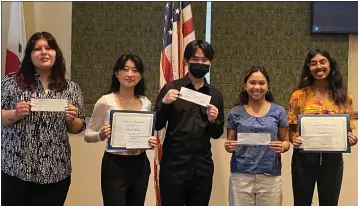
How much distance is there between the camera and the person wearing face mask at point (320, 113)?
2.27m

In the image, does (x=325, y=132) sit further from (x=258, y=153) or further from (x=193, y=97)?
(x=193, y=97)

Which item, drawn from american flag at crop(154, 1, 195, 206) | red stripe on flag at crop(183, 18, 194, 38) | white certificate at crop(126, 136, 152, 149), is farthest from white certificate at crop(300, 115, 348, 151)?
red stripe on flag at crop(183, 18, 194, 38)

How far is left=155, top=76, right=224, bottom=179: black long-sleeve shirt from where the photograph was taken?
6.89ft

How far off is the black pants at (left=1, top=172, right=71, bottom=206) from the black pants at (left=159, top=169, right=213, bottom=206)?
0.54 meters

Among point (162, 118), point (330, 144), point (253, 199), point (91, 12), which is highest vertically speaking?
point (91, 12)

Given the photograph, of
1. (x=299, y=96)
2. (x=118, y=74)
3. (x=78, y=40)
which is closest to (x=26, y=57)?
(x=118, y=74)

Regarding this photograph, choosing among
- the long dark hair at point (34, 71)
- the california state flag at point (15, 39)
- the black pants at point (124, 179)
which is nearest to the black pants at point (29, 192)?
the black pants at point (124, 179)

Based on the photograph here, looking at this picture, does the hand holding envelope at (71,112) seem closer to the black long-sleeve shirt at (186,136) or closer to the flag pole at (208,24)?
the black long-sleeve shirt at (186,136)

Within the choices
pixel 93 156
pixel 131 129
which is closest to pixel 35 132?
pixel 131 129

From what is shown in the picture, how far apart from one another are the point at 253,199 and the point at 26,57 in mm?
1495

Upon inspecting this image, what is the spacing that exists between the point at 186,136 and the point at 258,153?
465 mm

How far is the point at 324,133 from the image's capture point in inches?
88.5

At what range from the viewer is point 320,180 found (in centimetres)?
229

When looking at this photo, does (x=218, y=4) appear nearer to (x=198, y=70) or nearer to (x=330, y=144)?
(x=198, y=70)
